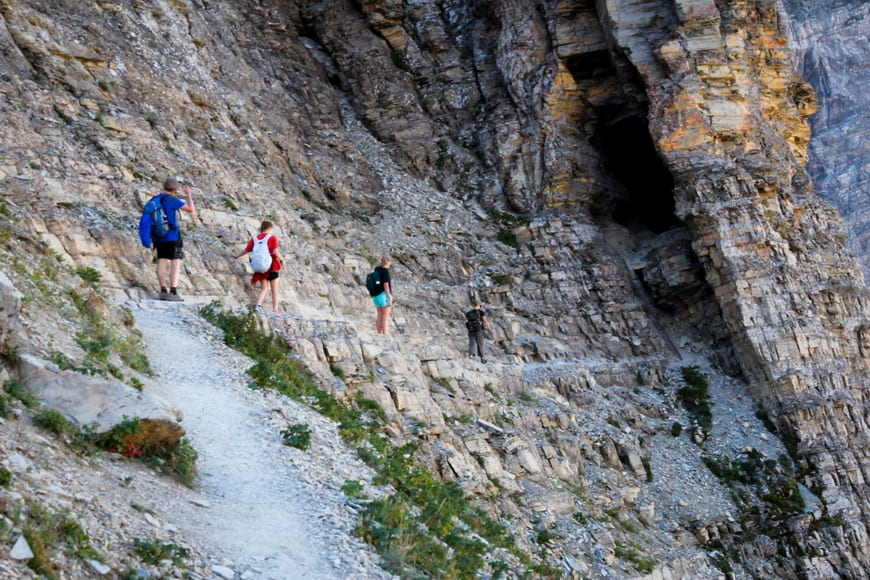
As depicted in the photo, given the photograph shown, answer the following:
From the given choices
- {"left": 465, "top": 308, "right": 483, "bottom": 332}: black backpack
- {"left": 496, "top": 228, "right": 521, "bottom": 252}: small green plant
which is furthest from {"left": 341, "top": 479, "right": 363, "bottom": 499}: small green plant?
{"left": 496, "top": 228, "right": 521, "bottom": 252}: small green plant

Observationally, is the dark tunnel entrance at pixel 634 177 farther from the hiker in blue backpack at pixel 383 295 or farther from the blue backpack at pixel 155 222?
the blue backpack at pixel 155 222

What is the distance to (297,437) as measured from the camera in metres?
10.1

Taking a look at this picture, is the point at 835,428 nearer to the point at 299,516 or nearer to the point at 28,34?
the point at 299,516

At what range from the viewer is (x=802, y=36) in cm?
6712

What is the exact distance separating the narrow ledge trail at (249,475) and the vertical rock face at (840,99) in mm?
54076

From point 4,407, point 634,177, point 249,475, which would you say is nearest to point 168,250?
point 249,475

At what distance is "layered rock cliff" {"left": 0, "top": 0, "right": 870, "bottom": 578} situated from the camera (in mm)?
18609

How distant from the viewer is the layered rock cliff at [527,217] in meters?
18.6

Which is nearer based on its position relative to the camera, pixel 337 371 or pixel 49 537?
pixel 49 537

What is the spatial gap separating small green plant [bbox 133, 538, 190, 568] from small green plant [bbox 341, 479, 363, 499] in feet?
8.41

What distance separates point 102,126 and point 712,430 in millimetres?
18741

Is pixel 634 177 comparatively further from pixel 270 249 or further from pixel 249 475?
pixel 249 475

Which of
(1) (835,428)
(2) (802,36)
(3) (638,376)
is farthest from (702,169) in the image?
(2) (802,36)

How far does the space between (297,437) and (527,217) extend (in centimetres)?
2220
